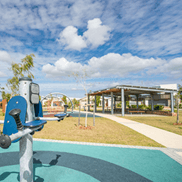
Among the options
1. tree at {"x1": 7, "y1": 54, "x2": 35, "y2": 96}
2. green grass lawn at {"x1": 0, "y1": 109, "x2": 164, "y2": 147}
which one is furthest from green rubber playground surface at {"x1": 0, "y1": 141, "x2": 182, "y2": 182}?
tree at {"x1": 7, "y1": 54, "x2": 35, "y2": 96}

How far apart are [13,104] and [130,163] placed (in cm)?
380

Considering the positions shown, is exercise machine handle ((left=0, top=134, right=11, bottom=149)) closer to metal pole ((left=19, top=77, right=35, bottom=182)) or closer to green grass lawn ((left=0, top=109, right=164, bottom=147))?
metal pole ((left=19, top=77, right=35, bottom=182))

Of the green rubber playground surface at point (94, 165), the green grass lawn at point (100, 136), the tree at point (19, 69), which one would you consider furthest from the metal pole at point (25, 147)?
the tree at point (19, 69)

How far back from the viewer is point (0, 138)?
4.48 ft

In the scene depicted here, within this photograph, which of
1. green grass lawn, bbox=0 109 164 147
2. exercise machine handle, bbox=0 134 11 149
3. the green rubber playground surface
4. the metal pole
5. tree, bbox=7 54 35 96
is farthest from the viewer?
tree, bbox=7 54 35 96

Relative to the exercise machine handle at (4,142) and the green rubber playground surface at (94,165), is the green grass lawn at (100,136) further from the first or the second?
the exercise machine handle at (4,142)

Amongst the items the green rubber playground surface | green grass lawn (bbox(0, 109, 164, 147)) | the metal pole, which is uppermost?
the metal pole

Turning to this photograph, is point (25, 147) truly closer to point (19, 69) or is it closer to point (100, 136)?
point (100, 136)

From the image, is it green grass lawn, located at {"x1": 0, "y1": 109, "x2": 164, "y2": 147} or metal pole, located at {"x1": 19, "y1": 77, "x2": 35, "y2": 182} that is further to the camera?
green grass lawn, located at {"x1": 0, "y1": 109, "x2": 164, "y2": 147}

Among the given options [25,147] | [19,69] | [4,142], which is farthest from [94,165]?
[19,69]

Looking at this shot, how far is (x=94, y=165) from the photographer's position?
406 cm

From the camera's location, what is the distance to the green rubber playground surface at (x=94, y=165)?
3.42 m

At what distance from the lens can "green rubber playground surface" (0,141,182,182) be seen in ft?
11.2

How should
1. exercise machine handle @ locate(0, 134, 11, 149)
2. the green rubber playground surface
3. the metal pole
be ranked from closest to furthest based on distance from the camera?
exercise machine handle @ locate(0, 134, 11, 149)
the metal pole
the green rubber playground surface
